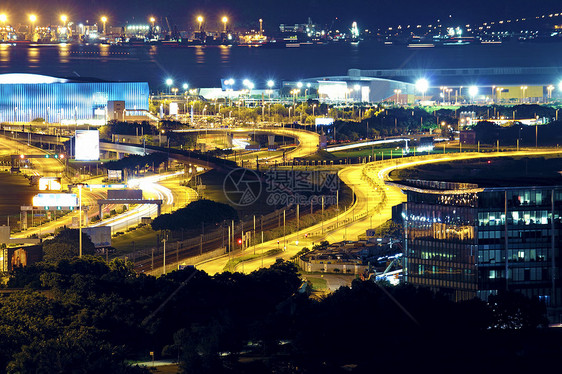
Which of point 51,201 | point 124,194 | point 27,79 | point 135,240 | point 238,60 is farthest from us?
point 238,60

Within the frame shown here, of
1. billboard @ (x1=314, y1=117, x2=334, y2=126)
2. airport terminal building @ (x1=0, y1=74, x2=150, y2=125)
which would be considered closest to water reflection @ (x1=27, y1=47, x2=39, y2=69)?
airport terminal building @ (x1=0, y1=74, x2=150, y2=125)

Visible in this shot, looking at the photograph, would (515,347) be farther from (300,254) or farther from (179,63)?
(179,63)

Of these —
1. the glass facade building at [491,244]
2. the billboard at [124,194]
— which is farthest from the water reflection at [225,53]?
the glass facade building at [491,244]

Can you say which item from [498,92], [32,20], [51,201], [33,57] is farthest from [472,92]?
[32,20]

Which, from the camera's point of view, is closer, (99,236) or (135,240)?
(99,236)

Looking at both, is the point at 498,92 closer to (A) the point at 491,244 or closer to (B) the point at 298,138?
(B) the point at 298,138

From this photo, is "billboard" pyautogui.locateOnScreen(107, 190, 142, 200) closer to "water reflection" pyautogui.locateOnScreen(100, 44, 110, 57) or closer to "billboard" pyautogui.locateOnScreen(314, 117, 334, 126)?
"billboard" pyautogui.locateOnScreen(314, 117, 334, 126)
